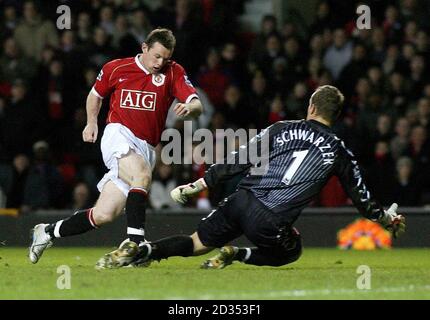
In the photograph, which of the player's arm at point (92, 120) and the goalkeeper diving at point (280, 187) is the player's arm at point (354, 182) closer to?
the goalkeeper diving at point (280, 187)

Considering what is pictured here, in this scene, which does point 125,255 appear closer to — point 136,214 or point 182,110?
point 136,214

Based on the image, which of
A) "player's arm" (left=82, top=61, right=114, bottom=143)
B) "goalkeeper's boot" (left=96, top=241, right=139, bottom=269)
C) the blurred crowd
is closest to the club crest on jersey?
"player's arm" (left=82, top=61, right=114, bottom=143)

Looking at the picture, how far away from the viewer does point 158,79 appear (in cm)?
1037

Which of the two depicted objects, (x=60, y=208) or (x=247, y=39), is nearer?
(x=60, y=208)

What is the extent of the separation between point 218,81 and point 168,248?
24.3 ft

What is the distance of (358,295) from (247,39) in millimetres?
10082

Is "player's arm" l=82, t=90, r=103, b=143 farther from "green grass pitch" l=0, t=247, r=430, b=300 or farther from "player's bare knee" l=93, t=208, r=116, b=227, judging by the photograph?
"green grass pitch" l=0, t=247, r=430, b=300

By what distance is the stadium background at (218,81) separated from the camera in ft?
50.2

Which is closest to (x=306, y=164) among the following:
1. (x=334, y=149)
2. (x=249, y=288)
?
(x=334, y=149)

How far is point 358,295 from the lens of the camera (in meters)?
8.19

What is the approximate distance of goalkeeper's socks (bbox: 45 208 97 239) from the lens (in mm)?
10344

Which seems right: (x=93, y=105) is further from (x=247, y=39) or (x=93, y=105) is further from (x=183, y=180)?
(x=247, y=39)

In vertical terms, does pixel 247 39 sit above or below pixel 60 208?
above

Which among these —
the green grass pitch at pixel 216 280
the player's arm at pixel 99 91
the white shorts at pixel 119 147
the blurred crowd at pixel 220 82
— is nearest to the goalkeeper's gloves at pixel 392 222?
the green grass pitch at pixel 216 280
